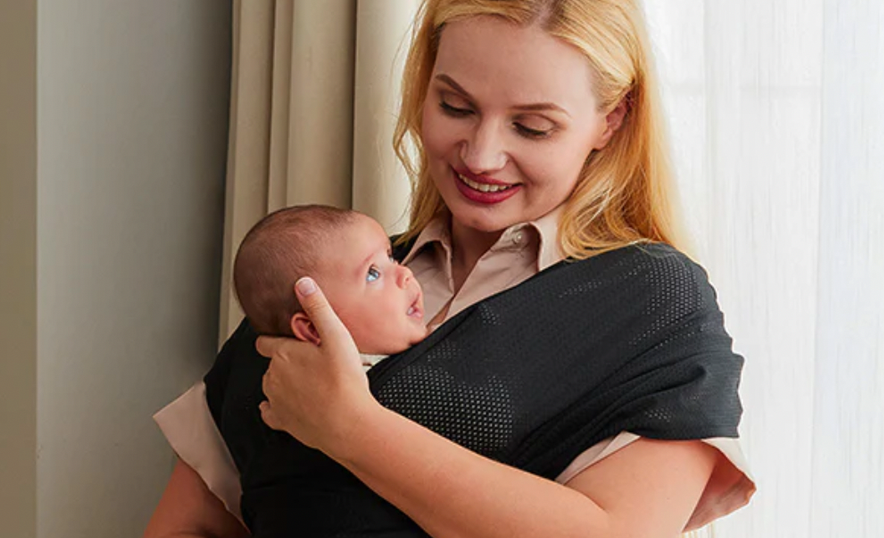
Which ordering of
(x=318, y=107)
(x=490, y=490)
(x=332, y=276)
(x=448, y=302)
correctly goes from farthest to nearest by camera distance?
(x=318, y=107)
(x=448, y=302)
(x=332, y=276)
(x=490, y=490)

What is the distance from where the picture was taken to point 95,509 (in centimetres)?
215

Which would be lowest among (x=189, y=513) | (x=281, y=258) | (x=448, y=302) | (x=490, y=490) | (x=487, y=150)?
(x=189, y=513)

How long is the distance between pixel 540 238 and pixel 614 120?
0.20 meters

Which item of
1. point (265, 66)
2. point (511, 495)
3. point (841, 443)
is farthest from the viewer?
point (265, 66)

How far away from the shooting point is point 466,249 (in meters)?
1.71

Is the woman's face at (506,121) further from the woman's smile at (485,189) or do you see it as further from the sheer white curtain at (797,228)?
the sheer white curtain at (797,228)

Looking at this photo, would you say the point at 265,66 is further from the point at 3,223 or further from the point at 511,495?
the point at 511,495

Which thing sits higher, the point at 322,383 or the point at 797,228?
the point at 797,228

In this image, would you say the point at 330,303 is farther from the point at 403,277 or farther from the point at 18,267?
the point at 18,267

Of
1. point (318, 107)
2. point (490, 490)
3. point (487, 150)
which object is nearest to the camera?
point (490, 490)

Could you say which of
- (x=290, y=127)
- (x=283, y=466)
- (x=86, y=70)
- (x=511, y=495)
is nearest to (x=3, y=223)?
(x=86, y=70)

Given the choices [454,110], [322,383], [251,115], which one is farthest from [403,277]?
[251,115]

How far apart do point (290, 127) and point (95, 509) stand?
2.63 ft

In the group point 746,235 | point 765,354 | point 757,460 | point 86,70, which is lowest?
point 757,460
